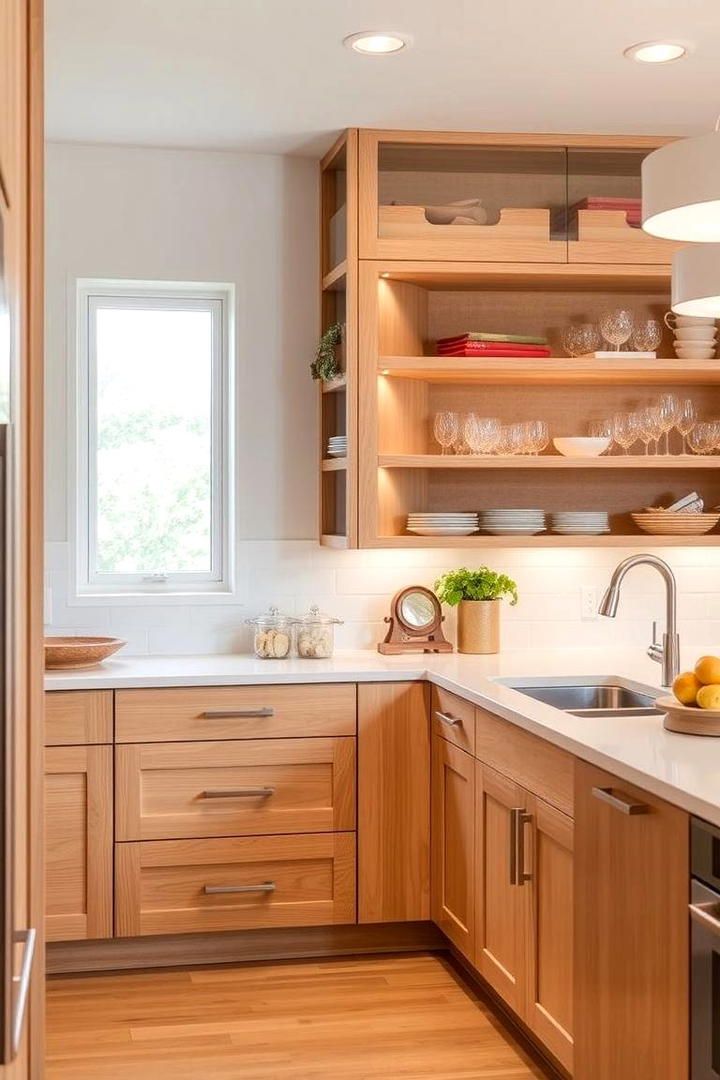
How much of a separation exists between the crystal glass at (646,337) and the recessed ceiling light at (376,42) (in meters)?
1.32

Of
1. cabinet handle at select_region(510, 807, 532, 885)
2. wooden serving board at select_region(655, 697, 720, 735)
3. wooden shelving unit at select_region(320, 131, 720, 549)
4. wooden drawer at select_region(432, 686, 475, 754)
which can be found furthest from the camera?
wooden shelving unit at select_region(320, 131, 720, 549)

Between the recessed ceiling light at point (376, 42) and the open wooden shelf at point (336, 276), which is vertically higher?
the recessed ceiling light at point (376, 42)

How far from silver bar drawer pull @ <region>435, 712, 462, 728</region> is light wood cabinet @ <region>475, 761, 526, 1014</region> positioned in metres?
0.20

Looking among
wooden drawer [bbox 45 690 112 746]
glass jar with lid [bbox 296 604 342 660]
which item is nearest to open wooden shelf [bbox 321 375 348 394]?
glass jar with lid [bbox 296 604 342 660]

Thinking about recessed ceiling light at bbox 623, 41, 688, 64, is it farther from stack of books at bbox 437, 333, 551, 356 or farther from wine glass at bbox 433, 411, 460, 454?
wine glass at bbox 433, 411, 460, 454

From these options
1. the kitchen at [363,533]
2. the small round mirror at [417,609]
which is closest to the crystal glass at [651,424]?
the kitchen at [363,533]

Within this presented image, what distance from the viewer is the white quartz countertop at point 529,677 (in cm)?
249

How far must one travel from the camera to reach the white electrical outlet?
4562 millimetres

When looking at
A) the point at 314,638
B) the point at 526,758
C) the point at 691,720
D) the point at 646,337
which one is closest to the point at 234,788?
the point at 314,638

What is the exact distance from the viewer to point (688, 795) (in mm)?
Result: 2227

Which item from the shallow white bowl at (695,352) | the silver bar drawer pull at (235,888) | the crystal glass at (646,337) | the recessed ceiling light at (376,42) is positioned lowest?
the silver bar drawer pull at (235,888)

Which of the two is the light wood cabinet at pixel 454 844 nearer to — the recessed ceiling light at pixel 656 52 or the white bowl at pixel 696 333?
the white bowl at pixel 696 333

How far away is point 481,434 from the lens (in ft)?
13.8

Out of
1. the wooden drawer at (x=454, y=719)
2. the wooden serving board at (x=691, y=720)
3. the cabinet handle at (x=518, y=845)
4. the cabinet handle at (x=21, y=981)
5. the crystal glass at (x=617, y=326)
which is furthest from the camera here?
the crystal glass at (x=617, y=326)
